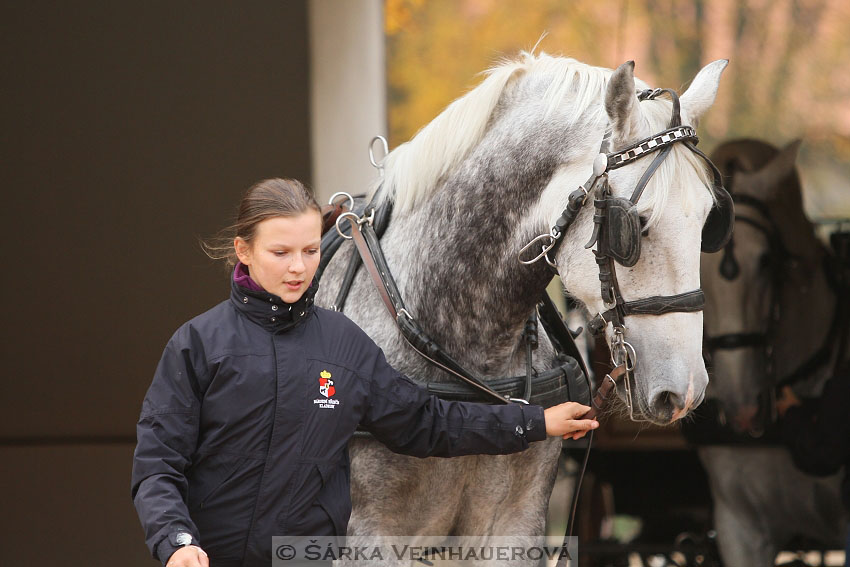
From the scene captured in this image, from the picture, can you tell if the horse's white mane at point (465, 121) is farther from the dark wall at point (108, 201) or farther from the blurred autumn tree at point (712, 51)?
the blurred autumn tree at point (712, 51)

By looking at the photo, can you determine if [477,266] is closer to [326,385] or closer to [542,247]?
[542,247]

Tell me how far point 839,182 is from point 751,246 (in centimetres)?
157

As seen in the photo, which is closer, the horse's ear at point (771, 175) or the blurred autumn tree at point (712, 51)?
the horse's ear at point (771, 175)

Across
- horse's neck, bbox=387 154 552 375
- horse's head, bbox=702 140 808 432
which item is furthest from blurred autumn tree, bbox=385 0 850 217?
horse's neck, bbox=387 154 552 375

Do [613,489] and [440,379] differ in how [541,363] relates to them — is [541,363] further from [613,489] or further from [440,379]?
[613,489]

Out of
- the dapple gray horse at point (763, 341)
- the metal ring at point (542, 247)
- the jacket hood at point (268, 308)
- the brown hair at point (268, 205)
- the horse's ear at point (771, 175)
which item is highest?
the horse's ear at point (771, 175)

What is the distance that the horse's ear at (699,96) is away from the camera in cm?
184

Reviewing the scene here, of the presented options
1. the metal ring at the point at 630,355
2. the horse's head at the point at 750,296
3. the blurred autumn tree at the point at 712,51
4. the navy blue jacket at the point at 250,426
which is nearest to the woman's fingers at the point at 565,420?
the metal ring at the point at 630,355

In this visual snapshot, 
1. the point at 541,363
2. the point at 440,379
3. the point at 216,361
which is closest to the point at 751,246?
the point at 541,363

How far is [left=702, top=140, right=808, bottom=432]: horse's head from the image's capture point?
3.97 m

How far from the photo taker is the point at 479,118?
1.99 meters

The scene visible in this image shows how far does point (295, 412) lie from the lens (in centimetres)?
160

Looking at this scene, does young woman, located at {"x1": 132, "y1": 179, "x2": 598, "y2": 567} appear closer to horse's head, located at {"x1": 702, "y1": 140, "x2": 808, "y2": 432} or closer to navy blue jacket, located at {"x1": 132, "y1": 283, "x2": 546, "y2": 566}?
navy blue jacket, located at {"x1": 132, "y1": 283, "x2": 546, "y2": 566}

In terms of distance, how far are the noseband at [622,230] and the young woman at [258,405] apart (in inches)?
18.3
